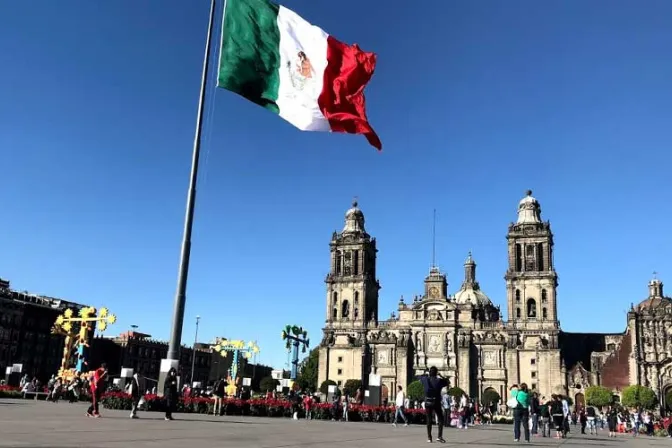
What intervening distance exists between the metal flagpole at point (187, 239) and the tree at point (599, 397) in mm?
72143

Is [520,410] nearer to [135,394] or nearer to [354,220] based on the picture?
[135,394]

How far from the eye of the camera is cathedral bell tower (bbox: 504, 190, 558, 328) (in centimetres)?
8306

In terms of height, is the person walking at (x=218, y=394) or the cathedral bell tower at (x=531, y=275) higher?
the cathedral bell tower at (x=531, y=275)

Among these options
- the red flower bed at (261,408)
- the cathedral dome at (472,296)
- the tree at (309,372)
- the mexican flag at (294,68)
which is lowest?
the red flower bed at (261,408)

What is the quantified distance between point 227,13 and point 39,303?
84.2 meters

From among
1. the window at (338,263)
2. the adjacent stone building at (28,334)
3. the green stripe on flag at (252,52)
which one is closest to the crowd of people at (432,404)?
the green stripe on flag at (252,52)

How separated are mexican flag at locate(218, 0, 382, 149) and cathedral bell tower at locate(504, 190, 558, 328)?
2900 inches

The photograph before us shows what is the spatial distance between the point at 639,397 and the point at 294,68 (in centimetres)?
7227

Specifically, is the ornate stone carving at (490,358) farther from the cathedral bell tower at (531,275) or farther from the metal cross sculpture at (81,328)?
the metal cross sculpture at (81,328)

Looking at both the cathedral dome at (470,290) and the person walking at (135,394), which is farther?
the cathedral dome at (470,290)

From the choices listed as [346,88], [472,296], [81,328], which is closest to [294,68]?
[346,88]

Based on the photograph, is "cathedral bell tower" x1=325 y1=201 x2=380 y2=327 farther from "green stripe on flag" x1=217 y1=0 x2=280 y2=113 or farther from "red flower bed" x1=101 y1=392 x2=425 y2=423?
"green stripe on flag" x1=217 y1=0 x2=280 y2=113

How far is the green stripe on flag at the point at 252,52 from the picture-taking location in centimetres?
1459

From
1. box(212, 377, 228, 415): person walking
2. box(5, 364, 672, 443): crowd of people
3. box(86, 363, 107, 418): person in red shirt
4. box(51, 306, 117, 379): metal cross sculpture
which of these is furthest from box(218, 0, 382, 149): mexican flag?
box(51, 306, 117, 379): metal cross sculpture
